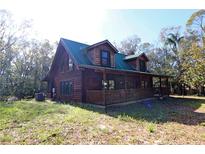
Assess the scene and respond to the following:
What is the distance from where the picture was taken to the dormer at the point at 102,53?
1602 cm

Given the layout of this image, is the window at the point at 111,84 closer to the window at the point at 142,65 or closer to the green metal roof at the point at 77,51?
the green metal roof at the point at 77,51

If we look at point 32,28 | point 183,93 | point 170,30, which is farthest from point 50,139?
point 170,30

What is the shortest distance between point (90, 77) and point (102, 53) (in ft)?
8.82

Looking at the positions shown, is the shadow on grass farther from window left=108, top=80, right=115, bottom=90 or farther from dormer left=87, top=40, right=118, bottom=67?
dormer left=87, top=40, right=118, bottom=67

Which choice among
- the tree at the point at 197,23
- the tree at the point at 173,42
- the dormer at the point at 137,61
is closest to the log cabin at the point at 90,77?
the dormer at the point at 137,61

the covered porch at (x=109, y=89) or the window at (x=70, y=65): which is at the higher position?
the window at (x=70, y=65)

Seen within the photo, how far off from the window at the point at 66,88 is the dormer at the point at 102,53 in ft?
9.84

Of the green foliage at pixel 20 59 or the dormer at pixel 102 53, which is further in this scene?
the green foliage at pixel 20 59

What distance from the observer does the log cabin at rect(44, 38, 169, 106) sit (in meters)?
13.6

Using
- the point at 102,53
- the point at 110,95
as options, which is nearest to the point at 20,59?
the point at 102,53

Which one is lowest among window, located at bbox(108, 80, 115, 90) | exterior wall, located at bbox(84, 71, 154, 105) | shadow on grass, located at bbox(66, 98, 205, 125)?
shadow on grass, located at bbox(66, 98, 205, 125)

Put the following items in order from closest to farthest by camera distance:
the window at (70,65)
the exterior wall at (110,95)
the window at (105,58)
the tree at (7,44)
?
the exterior wall at (110,95)
the window at (70,65)
the window at (105,58)
the tree at (7,44)

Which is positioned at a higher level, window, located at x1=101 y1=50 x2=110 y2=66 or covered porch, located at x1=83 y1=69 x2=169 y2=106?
window, located at x1=101 y1=50 x2=110 y2=66

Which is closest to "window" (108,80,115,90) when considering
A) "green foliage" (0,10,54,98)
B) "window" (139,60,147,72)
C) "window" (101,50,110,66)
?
"window" (101,50,110,66)
